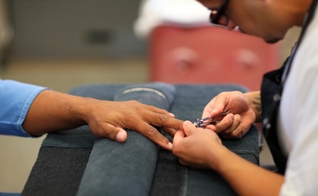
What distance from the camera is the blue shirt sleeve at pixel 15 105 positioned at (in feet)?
4.23

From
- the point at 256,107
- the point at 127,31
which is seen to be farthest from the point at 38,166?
the point at 127,31

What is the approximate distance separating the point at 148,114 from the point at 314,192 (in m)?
0.49

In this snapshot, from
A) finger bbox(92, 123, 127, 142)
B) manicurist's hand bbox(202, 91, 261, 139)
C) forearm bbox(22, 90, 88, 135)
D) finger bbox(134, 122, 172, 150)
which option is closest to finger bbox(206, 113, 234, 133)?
manicurist's hand bbox(202, 91, 261, 139)

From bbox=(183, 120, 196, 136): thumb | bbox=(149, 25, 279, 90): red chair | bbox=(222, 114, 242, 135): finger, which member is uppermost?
bbox=(183, 120, 196, 136): thumb

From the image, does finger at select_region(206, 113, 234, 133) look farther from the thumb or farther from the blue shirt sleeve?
the blue shirt sleeve

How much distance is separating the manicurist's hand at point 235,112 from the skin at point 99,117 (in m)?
0.11

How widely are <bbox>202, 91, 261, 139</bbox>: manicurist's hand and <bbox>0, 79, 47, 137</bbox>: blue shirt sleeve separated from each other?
1.61 feet

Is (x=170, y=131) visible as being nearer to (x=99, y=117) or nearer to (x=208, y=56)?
(x=99, y=117)

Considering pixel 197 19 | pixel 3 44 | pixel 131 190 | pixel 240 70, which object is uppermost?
pixel 131 190

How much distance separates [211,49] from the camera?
2.52m

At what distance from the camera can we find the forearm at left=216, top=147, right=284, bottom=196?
38.1 inches

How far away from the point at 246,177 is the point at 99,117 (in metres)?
0.42

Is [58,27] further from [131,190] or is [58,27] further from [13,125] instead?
[131,190]

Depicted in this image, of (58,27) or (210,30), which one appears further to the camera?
(58,27)
